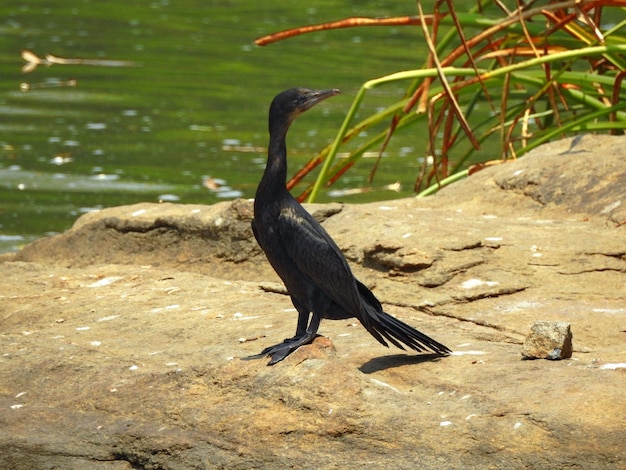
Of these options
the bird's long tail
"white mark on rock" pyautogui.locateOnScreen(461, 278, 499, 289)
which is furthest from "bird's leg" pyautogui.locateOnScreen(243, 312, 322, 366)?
"white mark on rock" pyautogui.locateOnScreen(461, 278, 499, 289)

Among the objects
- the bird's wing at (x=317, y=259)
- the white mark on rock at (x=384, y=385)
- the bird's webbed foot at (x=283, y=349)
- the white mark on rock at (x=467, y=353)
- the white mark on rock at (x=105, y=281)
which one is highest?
the bird's wing at (x=317, y=259)

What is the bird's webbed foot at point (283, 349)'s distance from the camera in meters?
2.93

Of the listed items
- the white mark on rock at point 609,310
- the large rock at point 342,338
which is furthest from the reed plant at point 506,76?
the white mark on rock at point 609,310

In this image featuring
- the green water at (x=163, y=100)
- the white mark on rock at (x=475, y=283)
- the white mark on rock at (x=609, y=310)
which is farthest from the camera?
the green water at (x=163, y=100)

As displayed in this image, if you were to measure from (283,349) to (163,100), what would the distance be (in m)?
6.02

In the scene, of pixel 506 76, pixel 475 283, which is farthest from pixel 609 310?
pixel 506 76

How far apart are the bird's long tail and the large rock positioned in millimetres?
62

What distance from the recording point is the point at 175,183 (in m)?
6.88

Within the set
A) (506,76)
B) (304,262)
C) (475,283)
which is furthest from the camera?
(506,76)

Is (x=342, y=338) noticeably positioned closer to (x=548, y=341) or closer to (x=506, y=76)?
(x=548, y=341)

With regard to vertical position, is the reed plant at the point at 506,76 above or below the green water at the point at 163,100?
above

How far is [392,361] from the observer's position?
307 cm

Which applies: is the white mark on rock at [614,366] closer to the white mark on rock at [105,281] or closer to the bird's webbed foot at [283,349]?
the bird's webbed foot at [283,349]

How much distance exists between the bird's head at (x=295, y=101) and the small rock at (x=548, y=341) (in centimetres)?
78
